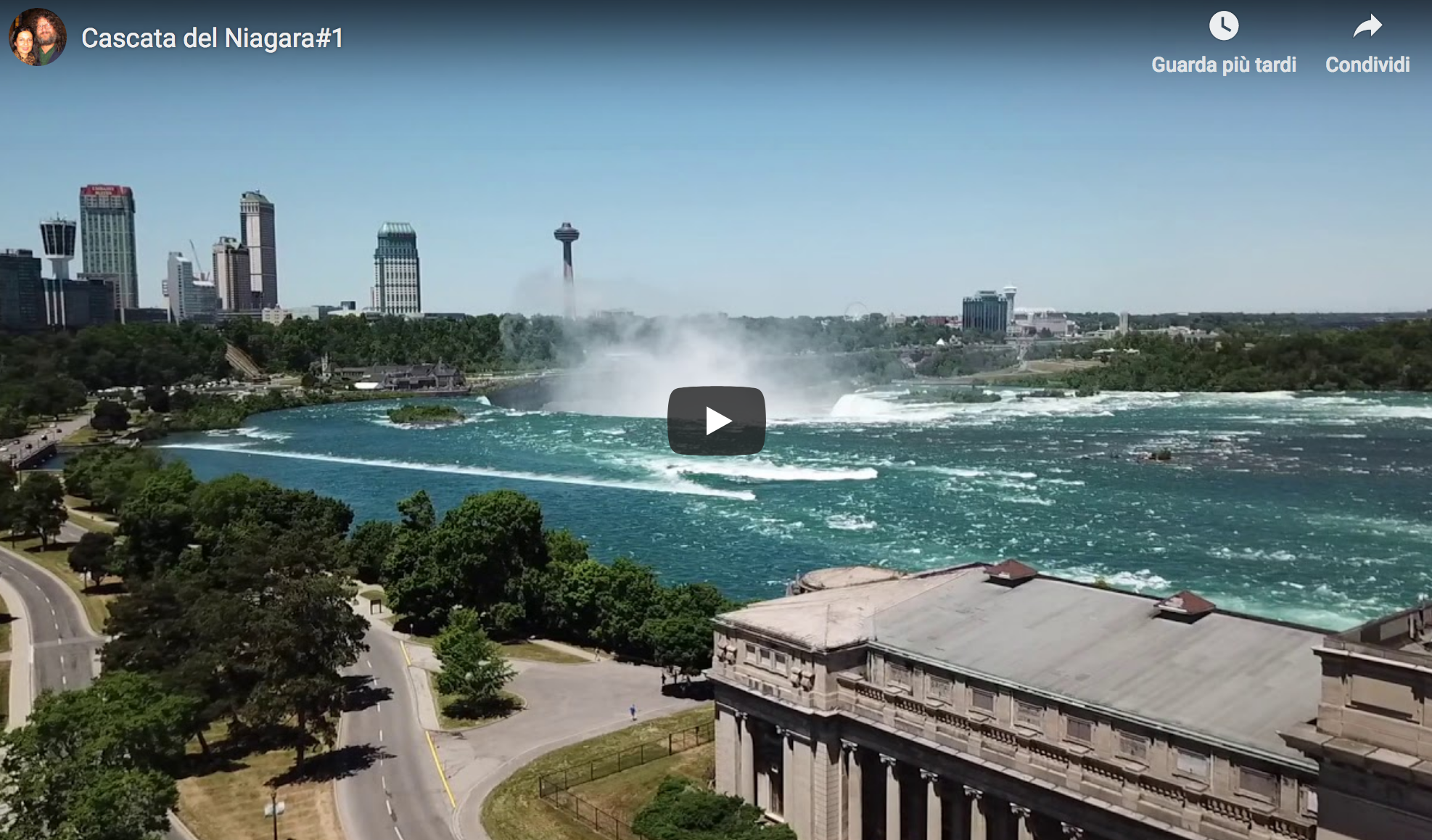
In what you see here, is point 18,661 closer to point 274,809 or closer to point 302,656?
point 302,656

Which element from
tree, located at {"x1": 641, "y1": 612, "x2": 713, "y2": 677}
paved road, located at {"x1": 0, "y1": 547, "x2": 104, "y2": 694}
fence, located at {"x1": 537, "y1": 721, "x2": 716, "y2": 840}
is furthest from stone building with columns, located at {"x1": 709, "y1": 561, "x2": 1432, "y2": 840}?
paved road, located at {"x1": 0, "y1": 547, "x2": 104, "y2": 694}

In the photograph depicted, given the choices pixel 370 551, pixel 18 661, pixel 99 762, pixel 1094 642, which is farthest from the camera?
pixel 370 551

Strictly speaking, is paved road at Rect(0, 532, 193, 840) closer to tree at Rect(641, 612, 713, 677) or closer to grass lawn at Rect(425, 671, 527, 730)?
grass lawn at Rect(425, 671, 527, 730)

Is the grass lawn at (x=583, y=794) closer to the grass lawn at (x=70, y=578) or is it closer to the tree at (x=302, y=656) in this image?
the tree at (x=302, y=656)

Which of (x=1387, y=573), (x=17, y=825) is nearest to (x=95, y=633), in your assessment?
(x=17, y=825)

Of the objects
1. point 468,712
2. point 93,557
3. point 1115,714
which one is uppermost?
point 1115,714

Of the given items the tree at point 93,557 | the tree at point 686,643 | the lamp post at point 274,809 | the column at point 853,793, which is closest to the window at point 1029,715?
the column at point 853,793

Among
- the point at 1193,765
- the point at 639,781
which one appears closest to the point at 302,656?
the point at 639,781
